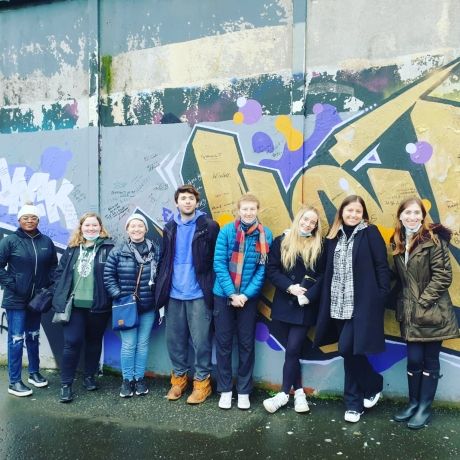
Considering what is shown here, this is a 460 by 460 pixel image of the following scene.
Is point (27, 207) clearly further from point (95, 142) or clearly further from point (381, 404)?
point (381, 404)

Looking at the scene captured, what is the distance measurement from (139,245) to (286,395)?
190cm

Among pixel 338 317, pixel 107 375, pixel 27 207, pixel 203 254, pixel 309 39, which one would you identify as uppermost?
pixel 309 39

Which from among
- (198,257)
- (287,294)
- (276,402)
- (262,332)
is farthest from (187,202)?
(276,402)

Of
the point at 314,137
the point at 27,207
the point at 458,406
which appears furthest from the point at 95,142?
the point at 458,406

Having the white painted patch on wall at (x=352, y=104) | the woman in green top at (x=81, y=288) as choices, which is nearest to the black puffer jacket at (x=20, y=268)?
the woman in green top at (x=81, y=288)

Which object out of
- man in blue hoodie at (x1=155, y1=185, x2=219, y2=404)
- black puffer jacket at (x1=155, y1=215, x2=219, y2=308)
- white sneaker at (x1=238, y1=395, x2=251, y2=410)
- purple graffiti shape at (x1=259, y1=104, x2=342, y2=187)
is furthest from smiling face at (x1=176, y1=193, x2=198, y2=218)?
white sneaker at (x1=238, y1=395, x2=251, y2=410)

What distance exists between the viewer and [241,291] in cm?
434

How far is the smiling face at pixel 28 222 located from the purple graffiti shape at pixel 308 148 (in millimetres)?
2294

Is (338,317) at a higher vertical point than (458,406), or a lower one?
higher

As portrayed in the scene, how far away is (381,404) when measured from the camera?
4.36m

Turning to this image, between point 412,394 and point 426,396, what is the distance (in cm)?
13

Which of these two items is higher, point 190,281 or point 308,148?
point 308,148

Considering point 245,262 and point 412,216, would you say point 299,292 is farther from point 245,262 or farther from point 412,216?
point 412,216

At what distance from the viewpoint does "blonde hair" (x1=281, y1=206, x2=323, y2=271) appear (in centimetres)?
417
